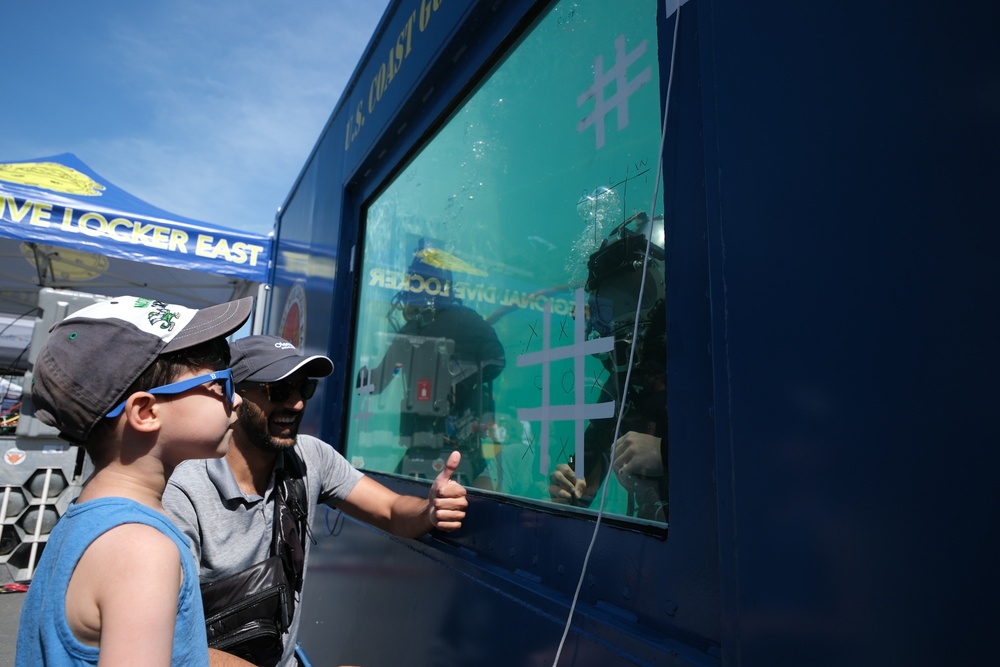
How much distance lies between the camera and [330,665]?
2318mm

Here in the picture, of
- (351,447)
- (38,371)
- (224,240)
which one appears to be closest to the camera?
(38,371)

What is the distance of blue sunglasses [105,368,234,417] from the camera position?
34.9 inches

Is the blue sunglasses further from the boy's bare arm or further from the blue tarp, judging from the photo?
the blue tarp

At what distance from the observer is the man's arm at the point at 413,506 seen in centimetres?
159

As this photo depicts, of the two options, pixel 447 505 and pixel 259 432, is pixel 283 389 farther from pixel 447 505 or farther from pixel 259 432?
pixel 447 505

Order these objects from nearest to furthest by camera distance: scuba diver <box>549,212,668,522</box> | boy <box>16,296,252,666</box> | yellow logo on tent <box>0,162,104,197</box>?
1. boy <box>16,296,252,666</box>
2. scuba diver <box>549,212,668,522</box>
3. yellow logo on tent <box>0,162,104,197</box>

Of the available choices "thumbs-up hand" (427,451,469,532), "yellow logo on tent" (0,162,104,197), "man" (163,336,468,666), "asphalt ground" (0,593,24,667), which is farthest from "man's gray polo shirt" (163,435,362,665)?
"yellow logo on tent" (0,162,104,197)

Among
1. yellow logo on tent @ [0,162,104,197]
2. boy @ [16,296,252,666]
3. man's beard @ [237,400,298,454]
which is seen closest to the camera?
boy @ [16,296,252,666]

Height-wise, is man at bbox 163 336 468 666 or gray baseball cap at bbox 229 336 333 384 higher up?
gray baseball cap at bbox 229 336 333 384

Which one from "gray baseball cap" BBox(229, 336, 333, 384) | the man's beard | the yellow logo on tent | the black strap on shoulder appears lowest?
the black strap on shoulder

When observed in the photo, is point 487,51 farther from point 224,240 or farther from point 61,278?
point 61,278

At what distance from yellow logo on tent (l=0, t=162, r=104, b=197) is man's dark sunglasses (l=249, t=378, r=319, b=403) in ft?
14.0

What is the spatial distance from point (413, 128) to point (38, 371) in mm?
1679

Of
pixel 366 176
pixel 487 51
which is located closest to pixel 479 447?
pixel 487 51
